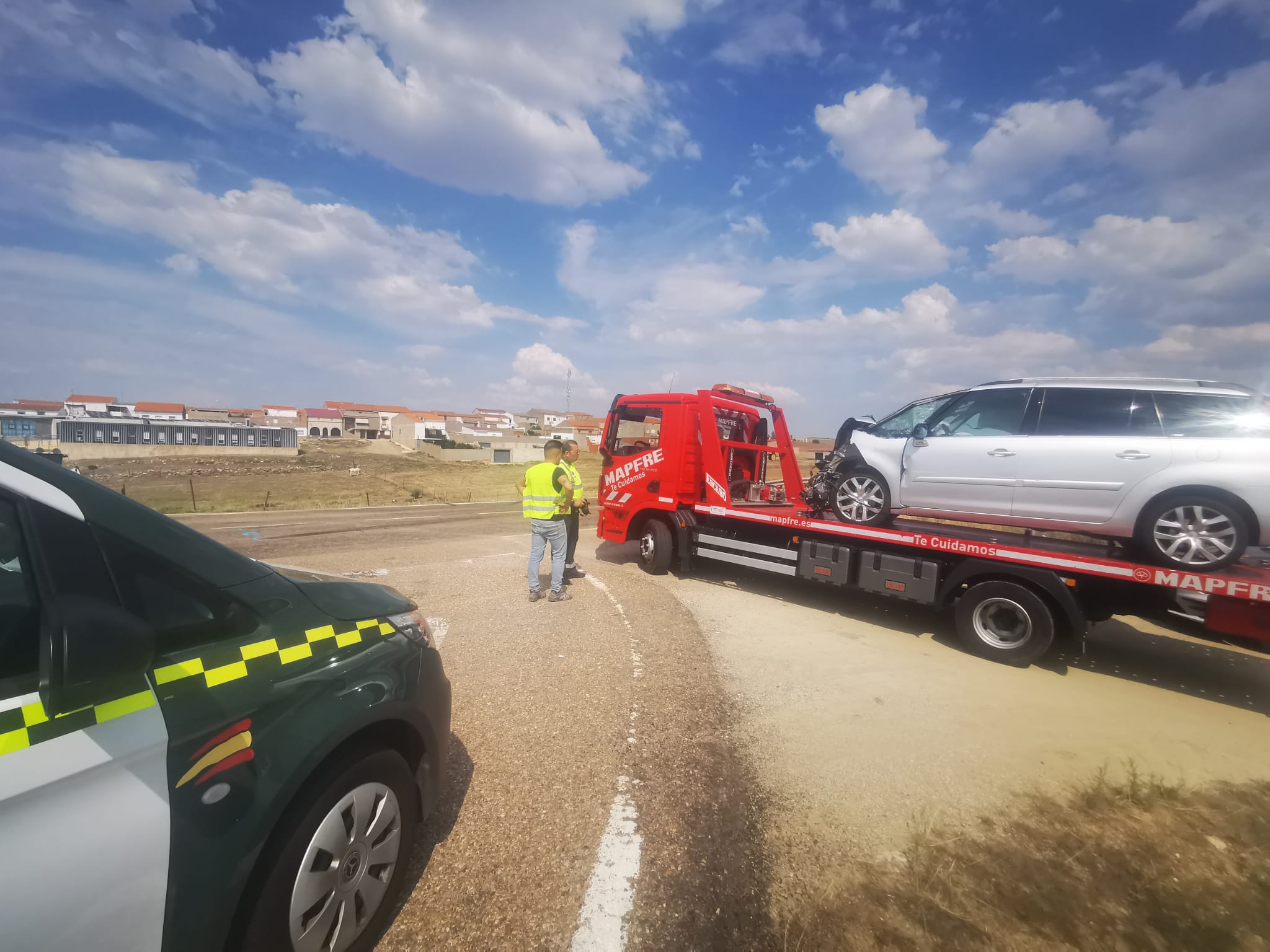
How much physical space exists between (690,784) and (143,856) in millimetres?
2517

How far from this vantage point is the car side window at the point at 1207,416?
438 centimetres

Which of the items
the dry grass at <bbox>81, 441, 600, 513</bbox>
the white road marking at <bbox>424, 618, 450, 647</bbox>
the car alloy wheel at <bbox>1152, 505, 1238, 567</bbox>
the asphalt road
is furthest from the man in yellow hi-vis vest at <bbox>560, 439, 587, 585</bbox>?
the dry grass at <bbox>81, 441, 600, 513</bbox>

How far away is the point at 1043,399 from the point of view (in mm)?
5289

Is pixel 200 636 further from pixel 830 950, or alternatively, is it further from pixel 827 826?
pixel 827 826

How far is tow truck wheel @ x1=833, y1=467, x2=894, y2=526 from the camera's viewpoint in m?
6.21

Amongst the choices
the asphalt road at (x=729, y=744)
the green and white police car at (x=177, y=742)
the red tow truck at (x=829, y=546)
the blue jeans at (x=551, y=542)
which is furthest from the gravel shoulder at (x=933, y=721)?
the green and white police car at (x=177, y=742)

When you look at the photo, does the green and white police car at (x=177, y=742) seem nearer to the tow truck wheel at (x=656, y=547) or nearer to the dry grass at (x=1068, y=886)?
the dry grass at (x=1068, y=886)

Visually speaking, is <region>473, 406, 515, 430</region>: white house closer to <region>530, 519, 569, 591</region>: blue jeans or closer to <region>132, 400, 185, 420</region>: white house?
<region>132, 400, 185, 420</region>: white house

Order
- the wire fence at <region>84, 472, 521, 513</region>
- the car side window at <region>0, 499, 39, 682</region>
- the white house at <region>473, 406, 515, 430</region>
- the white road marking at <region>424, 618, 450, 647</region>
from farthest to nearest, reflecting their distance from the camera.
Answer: the white house at <region>473, 406, 515, 430</region> < the wire fence at <region>84, 472, 521, 513</region> < the white road marking at <region>424, 618, 450, 647</region> < the car side window at <region>0, 499, 39, 682</region>

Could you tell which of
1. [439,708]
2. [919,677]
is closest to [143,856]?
[439,708]

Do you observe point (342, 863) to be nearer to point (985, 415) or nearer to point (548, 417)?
point (985, 415)

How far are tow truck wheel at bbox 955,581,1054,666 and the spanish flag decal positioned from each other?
5.79 meters

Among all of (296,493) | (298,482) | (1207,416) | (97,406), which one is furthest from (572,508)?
(97,406)

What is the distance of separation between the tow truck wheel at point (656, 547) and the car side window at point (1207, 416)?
529 centimetres
